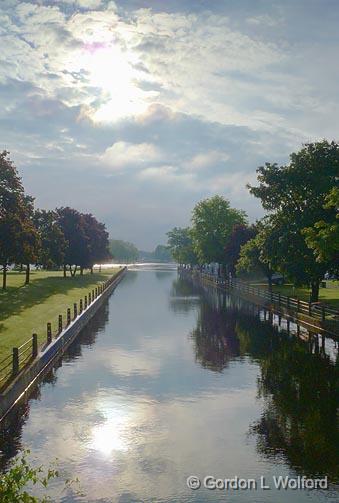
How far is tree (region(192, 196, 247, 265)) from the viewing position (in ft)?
380

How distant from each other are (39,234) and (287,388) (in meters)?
45.6

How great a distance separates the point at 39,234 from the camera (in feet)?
210

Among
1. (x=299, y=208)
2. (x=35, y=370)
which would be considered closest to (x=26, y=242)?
(x=299, y=208)

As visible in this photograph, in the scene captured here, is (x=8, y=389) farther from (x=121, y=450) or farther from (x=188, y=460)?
(x=188, y=460)

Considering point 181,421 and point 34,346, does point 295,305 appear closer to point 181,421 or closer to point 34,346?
point 34,346

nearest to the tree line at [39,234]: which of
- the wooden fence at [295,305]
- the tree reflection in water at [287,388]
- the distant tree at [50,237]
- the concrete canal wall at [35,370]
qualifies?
the distant tree at [50,237]

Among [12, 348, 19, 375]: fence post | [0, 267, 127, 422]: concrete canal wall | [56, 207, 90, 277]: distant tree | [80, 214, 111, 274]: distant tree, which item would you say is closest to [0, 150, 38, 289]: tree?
[0, 267, 127, 422]: concrete canal wall

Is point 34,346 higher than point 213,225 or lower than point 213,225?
lower

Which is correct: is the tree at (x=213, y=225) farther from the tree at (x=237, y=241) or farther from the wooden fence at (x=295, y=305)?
the wooden fence at (x=295, y=305)

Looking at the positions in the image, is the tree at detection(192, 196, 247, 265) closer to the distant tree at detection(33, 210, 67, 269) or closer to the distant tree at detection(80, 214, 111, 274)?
the distant tree at detection(80, 214, 111, 274)

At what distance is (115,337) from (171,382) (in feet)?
47.7

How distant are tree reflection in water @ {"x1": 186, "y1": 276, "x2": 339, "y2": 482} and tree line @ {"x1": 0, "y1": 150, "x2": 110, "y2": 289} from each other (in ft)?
61.5

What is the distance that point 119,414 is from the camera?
20.4 meters

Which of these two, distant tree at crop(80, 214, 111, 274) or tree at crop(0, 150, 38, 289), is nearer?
tree at crop(0, 150, 38, 289)
